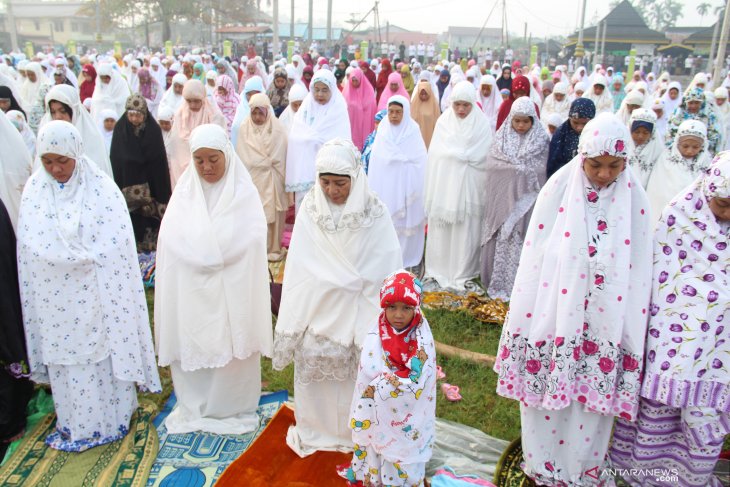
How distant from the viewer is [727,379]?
2.69m

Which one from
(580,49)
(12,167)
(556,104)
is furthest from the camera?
(580,49)

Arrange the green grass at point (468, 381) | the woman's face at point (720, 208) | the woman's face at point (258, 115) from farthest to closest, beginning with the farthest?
the woman's face at point (258, 115) → the green grass at point (468, 381) → the woman's face at point (720, 208)

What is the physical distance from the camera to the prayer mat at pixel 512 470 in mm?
3121

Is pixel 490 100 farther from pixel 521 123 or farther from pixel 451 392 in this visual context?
pixel 451 392

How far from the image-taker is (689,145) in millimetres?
4973

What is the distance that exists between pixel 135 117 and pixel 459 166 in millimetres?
3118

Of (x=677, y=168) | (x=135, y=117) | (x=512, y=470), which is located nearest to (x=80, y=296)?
(x=512, y=470)

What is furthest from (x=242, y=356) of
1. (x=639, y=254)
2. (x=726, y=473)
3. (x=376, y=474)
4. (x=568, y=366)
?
(x=726, y=473)

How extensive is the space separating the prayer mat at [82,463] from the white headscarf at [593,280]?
2.26m

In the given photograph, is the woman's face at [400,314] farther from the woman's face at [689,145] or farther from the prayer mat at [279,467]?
the woman's face at [689,145]

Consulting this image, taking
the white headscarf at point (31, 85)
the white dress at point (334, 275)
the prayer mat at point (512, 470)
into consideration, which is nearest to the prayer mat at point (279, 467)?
the white dress at point (334, 275)

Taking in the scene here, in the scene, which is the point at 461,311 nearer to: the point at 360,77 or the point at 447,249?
the point at 447,249

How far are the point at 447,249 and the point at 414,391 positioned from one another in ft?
10.6

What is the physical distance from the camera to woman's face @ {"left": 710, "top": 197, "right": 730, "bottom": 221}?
2615 mm
